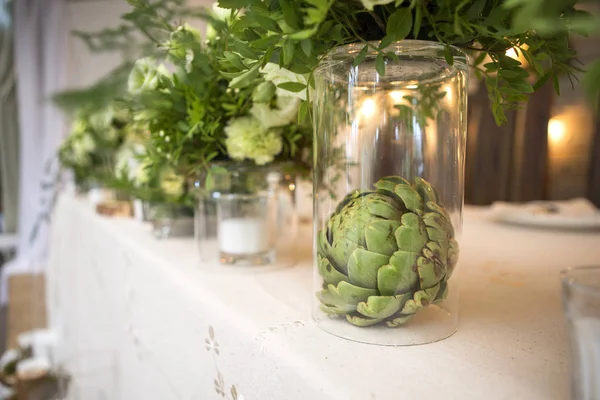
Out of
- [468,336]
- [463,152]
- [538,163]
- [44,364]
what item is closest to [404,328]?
[468,336]

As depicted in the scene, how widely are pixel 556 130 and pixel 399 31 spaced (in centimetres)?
319

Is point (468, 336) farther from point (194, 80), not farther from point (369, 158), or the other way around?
point (194, 80)

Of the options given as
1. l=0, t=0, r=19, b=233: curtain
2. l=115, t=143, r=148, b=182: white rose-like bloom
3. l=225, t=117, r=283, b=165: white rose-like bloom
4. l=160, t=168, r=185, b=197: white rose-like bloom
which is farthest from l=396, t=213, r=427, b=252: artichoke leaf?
l=0, t=0, r=19, b=233: curtain

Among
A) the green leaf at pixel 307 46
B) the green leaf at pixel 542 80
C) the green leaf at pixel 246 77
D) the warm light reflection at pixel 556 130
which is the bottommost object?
the green leaf at pixel 542 80

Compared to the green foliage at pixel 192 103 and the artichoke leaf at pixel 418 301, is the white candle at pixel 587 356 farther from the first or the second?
the green foliage at pixel 192 103

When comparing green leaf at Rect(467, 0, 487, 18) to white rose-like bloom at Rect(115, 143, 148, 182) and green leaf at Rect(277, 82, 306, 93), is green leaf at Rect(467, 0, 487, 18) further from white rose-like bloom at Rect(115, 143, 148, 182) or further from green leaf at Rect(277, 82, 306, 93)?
white rose-like bloom at Rect(115, 143, 148, 182)

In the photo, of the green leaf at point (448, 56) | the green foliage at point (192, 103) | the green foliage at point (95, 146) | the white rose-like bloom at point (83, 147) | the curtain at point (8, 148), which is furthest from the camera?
the curtain at point (8, 148)

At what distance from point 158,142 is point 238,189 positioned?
0.13m

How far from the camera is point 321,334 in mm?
368

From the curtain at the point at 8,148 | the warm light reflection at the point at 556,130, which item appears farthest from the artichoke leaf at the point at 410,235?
the warm light reflection at the point at 556,130

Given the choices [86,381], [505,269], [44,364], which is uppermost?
[505,269]

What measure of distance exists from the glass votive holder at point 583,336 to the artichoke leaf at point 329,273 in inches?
6.4

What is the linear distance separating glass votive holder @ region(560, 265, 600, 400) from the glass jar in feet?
1.45

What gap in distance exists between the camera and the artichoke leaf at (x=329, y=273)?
0.37m
